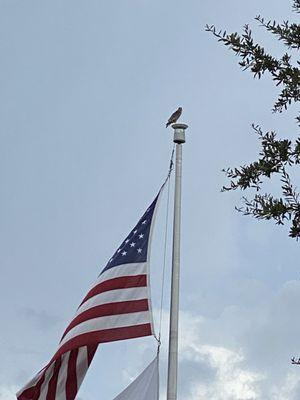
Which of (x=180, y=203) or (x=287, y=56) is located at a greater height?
(x=180, y=203)

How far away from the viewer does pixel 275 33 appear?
584cm

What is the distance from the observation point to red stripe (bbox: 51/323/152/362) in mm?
10719

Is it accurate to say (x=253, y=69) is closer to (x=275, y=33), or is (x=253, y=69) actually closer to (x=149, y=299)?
(x=275, y=33)

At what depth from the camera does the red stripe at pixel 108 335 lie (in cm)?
1072

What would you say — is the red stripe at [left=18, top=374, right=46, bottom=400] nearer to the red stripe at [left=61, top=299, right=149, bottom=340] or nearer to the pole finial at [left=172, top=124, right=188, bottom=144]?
the red stripe at [left=61, top=299, right=149, bottom=340]

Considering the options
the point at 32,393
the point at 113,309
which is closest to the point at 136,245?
the point at 113,309

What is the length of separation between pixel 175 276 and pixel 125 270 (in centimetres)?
77

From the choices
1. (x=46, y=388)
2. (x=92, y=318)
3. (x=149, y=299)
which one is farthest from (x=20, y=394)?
(x=149, y=299)

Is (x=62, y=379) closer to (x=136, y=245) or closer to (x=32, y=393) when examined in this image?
(x=32, y=393)

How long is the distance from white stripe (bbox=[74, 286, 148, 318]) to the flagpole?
0.42 metres

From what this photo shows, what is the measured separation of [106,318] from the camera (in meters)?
11.0

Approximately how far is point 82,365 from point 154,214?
2395 millimetres

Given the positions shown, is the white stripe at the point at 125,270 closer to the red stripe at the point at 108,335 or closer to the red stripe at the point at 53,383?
the red stripe at the point at 108,335

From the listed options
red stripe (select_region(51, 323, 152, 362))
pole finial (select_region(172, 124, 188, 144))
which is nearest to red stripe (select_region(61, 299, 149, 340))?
red stripe (select_region(51, 323, 152, 362))
